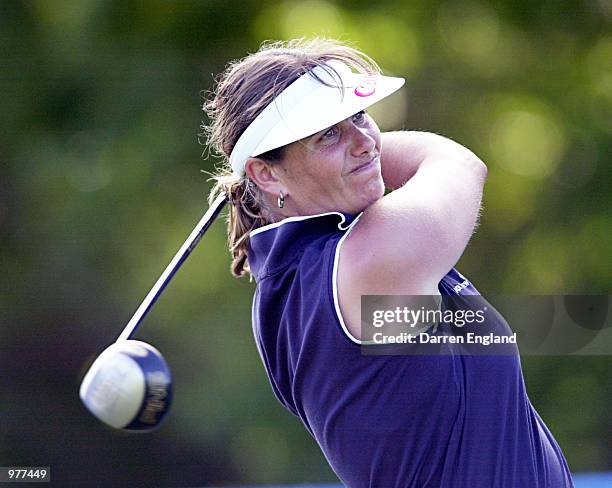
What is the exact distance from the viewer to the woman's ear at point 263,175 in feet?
6.52

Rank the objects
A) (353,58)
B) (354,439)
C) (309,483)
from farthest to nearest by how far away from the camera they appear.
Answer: (309,483) < (353,58) < (354,439)

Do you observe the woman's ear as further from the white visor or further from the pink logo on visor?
the pink logo on visor

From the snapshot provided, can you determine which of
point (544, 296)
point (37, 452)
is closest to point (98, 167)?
point (37, 452)

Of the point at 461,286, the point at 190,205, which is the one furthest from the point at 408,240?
the point at 190,205

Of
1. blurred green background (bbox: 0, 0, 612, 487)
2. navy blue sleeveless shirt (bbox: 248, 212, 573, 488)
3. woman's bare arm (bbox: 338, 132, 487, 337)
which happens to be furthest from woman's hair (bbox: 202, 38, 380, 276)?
blurred green background (bbox: 0, 0, 612, 487)

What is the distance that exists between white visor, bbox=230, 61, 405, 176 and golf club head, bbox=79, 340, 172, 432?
16.7 inches

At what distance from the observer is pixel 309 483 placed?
632cm

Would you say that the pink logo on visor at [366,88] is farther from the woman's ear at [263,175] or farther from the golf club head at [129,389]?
the golf club head at [129,389]

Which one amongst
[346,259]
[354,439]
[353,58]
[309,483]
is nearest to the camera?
[346,259]

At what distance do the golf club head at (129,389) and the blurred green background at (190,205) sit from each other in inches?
172

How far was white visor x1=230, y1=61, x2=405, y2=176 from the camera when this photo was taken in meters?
1.89

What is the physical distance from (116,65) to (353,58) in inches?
193

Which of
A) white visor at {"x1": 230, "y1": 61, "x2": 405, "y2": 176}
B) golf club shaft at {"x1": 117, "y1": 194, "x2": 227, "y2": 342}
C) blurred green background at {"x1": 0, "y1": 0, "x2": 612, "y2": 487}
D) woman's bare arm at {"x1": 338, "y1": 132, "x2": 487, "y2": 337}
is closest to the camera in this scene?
woman's bare arm at {"x1": 338, "y1": 132, "x2": 487, "y2": 337}

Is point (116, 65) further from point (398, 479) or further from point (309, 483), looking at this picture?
point (398, 479)
